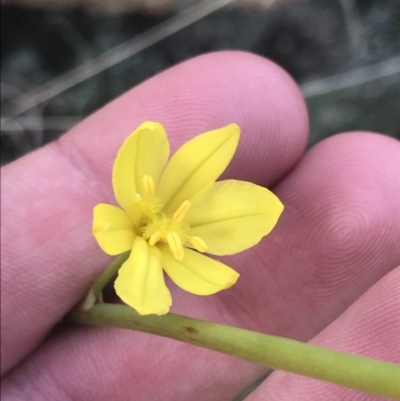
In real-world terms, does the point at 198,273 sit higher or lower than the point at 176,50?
lower

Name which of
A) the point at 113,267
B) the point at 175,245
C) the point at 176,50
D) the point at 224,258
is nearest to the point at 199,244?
the point at 175,245

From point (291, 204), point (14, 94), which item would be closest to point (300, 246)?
point (291, 204)

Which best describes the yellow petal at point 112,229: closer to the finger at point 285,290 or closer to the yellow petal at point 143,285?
the yellow petal at point 143,285

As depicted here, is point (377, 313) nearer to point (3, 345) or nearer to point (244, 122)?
point (244, 122)

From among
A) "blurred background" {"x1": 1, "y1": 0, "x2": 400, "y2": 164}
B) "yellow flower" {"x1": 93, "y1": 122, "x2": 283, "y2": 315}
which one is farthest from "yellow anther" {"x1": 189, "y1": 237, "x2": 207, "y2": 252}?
"blurred background" {"x1": 1, "y1": 0, "x2": 400, "y2": 164}

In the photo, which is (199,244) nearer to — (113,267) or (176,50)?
(113,267)

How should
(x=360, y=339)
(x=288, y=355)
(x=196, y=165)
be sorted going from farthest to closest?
(x=360, y=339)
(x=196, y=165)
(x=288, y=355)
